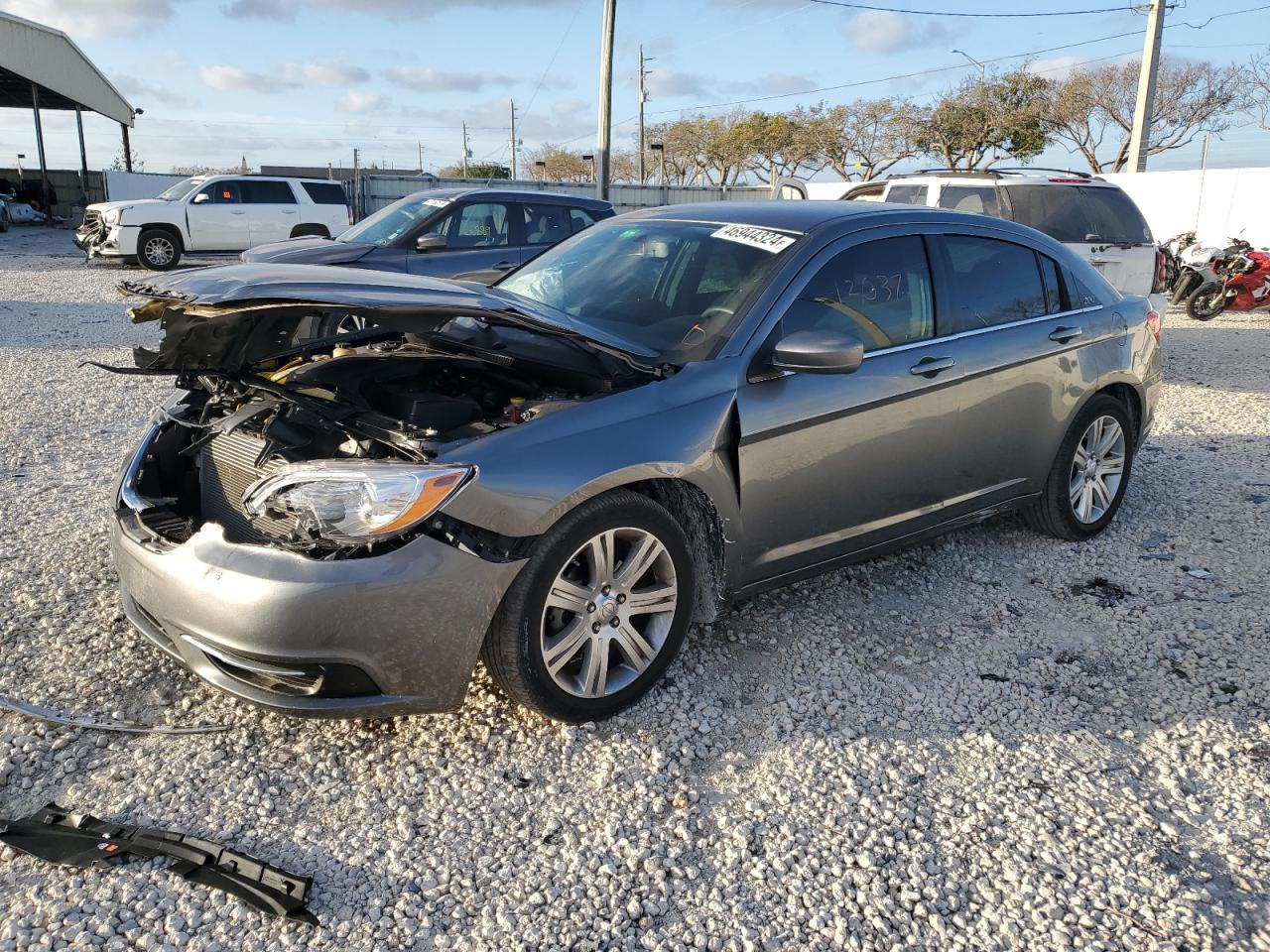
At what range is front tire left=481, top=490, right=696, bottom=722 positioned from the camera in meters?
2.91

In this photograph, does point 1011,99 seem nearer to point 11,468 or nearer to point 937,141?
point 937,141

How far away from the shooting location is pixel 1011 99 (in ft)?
135

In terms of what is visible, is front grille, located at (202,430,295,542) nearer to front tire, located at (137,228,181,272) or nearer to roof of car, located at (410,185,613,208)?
roof of car, located at (410,185,613,208)

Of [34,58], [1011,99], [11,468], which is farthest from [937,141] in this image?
[11,468]

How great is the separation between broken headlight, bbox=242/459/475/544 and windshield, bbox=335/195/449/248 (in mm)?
7572

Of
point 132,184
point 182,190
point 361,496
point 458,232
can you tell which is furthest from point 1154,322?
point 132,184

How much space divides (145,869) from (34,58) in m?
40.4

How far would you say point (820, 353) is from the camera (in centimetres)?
329

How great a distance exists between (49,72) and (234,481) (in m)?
39.9

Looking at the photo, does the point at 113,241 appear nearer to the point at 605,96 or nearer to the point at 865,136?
the point at 605,96

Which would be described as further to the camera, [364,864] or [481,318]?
[481,318]

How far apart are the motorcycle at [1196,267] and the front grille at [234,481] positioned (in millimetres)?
13977

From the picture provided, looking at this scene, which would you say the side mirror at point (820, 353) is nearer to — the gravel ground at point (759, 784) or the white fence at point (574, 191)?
the gravel ground at point (759, 784)

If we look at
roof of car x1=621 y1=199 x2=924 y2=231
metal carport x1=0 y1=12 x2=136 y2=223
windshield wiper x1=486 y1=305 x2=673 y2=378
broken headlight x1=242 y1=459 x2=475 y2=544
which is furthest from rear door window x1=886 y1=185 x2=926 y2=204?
metal carport x1=0 y1=12 x2=136 y2=223
